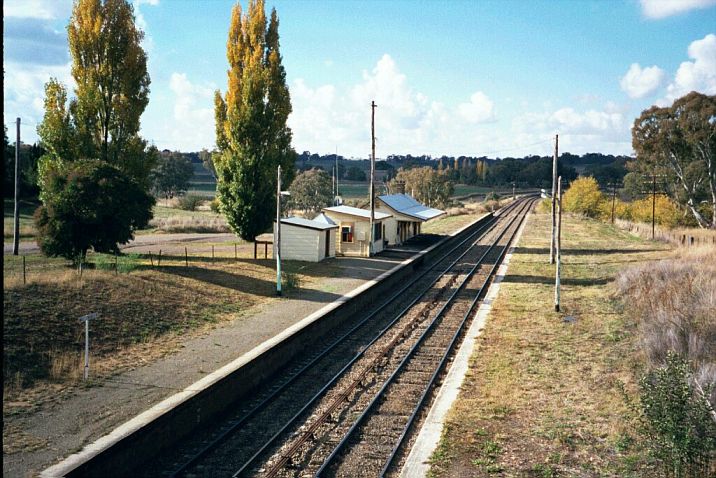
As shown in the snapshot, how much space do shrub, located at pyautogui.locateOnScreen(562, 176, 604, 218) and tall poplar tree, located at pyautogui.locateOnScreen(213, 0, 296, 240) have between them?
58.8m

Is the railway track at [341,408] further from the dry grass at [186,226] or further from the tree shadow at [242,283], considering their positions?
the dry grass at [186,226]

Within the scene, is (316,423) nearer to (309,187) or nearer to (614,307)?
(614,307)

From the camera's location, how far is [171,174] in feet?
344

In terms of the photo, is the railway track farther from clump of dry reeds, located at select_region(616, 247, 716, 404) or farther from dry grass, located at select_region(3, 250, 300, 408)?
clump of dry reeds, located at select_region(616, 247, 716, 404)

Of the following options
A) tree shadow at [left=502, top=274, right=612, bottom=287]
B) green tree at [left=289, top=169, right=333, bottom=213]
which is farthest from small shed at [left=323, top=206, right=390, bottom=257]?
green tree at [left=289, top=169, right=333, bottom=213]

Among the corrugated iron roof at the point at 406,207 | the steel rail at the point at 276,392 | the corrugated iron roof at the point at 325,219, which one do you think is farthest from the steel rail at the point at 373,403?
the corrugated iron roof at the point at 406,207

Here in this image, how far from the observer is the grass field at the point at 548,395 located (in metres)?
10.7

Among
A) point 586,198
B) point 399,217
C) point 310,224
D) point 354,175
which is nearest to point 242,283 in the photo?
point 310,224

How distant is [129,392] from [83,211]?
41.2ft

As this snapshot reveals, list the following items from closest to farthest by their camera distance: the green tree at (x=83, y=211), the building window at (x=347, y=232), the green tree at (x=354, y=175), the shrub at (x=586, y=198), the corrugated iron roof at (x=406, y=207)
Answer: the green tree at (x=83, y=211)
the building window at (x=347, y=232)
the corrugated iron roof at (x=406, y=207)
the shrub at (x=586, y=198)
the green tree at (x=354, y=175)

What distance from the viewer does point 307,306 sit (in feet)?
75.0

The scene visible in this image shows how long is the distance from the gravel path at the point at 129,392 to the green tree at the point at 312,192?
57.8m

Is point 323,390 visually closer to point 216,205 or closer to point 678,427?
point 678,427

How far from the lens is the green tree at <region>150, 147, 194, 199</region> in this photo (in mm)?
103438
